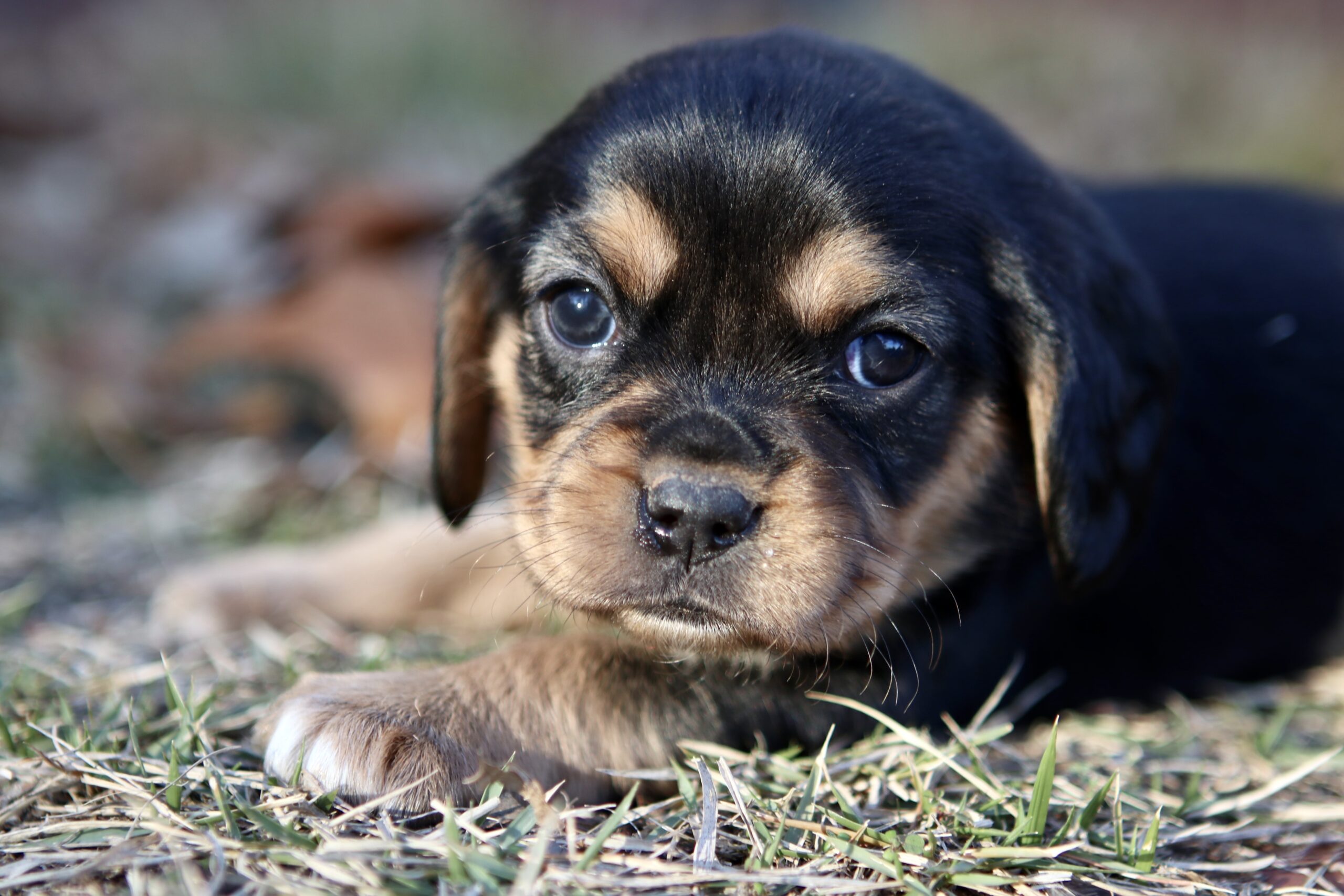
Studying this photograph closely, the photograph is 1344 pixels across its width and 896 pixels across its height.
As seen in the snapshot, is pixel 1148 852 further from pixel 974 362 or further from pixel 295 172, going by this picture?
pixel 295 172

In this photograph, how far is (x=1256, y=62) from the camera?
12164mm

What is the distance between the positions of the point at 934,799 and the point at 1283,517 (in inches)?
83.7

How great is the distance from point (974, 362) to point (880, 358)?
296 millimetres

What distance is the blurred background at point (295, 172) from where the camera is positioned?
17.9 ft

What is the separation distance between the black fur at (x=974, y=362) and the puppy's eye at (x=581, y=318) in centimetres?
6

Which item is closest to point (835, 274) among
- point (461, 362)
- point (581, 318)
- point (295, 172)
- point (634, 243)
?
point (634, 243)

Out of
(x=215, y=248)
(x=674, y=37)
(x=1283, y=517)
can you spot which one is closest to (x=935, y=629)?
(x=1283, y=517)

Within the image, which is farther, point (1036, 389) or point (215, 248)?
point (215, 248)

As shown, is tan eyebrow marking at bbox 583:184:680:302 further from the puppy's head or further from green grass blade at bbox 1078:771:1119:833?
green grass blade at bbox 1078:771:1119:833

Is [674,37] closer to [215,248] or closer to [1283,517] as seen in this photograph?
[215,248]

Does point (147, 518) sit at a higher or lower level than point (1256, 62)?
lower

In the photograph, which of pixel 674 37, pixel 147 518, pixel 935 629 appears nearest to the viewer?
pixel 935 629

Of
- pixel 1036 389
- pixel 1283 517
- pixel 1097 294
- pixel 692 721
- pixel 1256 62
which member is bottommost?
pixel 692 721

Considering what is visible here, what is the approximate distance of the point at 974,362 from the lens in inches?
119
